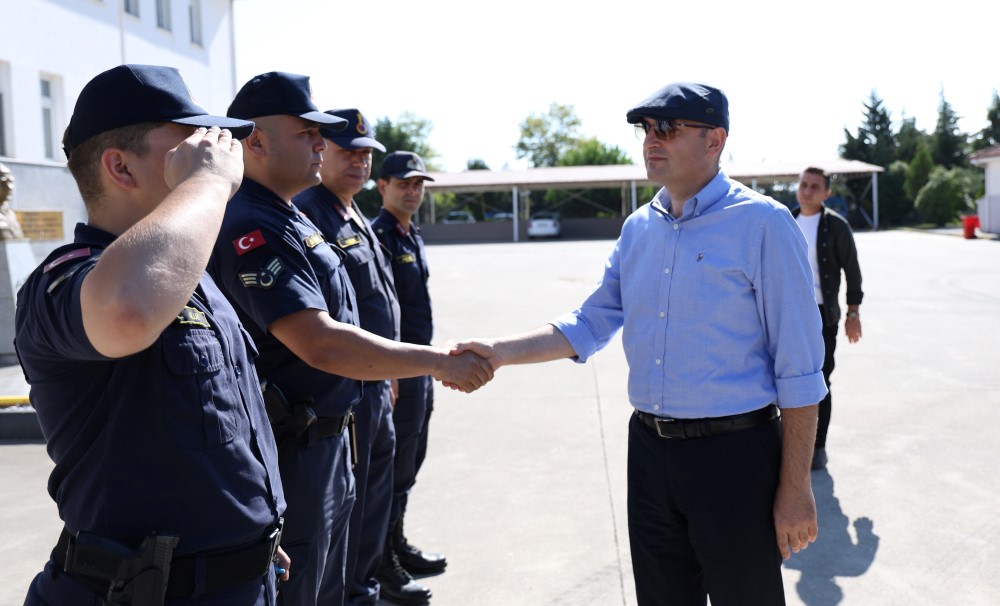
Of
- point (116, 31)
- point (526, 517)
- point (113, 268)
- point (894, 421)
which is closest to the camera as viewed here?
point (113, 268)

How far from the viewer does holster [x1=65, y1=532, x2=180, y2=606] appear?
1649 mm

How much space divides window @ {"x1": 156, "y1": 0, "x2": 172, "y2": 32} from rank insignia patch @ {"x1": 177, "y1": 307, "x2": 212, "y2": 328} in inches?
843

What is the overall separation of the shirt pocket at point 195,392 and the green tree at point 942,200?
50.0 m

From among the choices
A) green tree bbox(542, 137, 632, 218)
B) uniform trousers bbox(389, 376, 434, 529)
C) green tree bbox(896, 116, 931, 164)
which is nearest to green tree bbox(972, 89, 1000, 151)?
green tree bbox(896, 116, 931, 164)

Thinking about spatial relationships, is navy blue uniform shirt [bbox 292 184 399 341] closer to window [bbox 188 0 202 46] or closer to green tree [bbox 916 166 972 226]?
window [bbox 188 0 202 46]

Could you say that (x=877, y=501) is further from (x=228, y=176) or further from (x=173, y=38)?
(x=173, y=38)

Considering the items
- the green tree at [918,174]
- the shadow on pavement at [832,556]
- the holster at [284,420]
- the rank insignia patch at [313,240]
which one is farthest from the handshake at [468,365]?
the green tree at [918,174]

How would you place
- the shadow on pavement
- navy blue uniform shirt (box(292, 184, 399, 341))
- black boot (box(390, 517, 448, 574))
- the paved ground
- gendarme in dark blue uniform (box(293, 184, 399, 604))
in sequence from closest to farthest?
gendarme in dark blue uniform (box(293, 184, 399, 604)) → navy blue uniform shirt (box(292, 184, 399, 341)) → the shadow on pavement → the paved ground → black boot (box(390, 517, 448, 574))

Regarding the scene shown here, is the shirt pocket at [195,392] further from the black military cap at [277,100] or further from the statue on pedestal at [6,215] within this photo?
the statue on pedestal at [6,215]

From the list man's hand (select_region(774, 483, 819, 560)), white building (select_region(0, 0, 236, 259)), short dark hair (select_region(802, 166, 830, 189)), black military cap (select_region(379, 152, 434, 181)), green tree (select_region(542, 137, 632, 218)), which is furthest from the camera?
green tree (select_region(542, 137, 632, 218))

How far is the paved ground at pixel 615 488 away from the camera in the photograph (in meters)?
4.05

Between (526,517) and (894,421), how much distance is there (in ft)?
11.5

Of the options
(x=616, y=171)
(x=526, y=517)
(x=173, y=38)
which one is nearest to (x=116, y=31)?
(x=173, y=38)

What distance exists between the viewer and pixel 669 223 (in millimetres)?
2795
